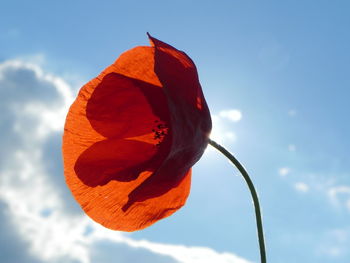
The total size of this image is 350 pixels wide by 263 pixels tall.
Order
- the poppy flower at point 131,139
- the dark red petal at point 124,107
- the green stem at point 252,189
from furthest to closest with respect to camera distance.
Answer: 1. the dark red petal at point 124,107
2. the poppy flower at point 131,139
3. the green stem at point 252,189

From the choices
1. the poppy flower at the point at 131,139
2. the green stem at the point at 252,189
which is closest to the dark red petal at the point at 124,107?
the poppy flower at the point at 131,139

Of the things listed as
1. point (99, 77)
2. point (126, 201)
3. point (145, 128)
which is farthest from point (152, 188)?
point (99, 77)

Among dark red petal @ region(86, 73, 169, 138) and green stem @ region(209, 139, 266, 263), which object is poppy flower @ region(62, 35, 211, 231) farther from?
green stem @ region(209, 139, 266, 263)

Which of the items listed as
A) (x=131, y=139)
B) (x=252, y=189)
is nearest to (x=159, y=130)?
(x=131, y=139)

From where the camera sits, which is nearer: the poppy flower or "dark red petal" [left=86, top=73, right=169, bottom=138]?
the poppy flower

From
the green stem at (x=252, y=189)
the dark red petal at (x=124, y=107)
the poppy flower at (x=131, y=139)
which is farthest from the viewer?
the dark red petal at (x=124, y=107)

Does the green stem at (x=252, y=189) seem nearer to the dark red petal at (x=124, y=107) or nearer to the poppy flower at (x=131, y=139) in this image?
the poppy flower at (x=131, y=139)

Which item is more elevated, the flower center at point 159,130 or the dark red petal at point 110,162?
the flower center at point 159,130

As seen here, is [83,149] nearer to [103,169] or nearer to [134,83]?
[103,169]

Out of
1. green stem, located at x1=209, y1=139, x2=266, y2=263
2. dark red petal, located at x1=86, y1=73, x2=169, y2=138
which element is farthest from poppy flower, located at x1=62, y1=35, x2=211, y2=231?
green stem, located at x1=209, y1=139, x2=266, y2=263
